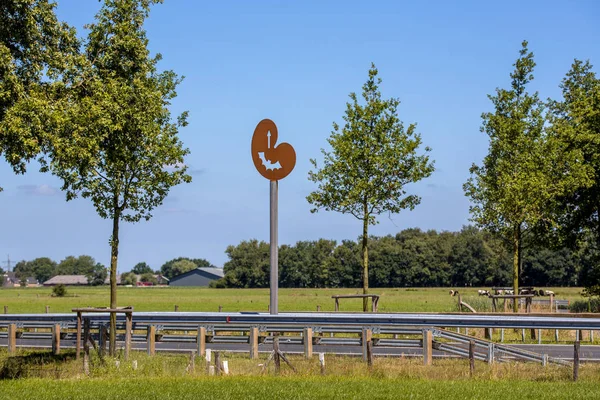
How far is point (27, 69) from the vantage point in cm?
2388

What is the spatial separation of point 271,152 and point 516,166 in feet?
42.1

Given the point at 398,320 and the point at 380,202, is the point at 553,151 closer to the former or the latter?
the point at 380,202

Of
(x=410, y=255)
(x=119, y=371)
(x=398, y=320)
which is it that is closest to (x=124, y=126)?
(x=119, y=371)

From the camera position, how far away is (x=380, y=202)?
107 feet

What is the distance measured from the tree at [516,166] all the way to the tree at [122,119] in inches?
536

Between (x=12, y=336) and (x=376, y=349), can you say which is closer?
(x=376, y=349)

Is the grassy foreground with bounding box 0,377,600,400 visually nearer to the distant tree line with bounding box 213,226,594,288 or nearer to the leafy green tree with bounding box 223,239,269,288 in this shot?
the distant tree line with bounding box 213,226,594,288

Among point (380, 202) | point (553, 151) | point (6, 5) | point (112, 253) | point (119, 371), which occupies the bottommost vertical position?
point (119, 371)

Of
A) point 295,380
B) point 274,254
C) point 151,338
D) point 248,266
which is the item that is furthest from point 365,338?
point 248,266

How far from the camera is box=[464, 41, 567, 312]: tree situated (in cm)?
3338

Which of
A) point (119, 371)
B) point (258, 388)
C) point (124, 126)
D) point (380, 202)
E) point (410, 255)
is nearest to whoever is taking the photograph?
point (258, 388)

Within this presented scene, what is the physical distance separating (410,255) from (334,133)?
9796 centimetres

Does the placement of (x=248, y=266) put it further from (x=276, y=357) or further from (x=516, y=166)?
(x=276, y=357)

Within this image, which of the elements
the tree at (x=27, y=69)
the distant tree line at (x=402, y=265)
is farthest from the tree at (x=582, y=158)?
the distant tree line at (x=402, y=265)
